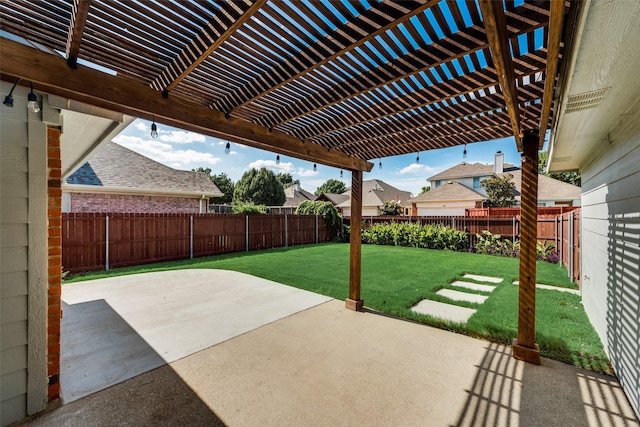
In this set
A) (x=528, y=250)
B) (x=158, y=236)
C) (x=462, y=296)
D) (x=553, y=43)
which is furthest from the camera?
(x=158, y=236)

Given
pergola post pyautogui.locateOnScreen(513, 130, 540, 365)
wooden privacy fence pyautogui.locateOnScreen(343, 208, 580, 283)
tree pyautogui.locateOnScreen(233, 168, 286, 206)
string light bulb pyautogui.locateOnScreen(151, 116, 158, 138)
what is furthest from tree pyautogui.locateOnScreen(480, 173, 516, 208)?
string light bulb pyautogui.locateOnScreen(151, 116, 158, 138)

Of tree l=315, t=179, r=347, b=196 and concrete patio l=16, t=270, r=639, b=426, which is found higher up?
tree l=315, t=179, r=347, b=196

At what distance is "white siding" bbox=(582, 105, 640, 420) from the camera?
7.52ft

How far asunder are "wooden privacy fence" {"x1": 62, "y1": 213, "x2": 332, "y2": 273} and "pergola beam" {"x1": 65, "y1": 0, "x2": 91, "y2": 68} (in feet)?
23.3

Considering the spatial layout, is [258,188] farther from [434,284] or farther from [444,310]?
[444,310]

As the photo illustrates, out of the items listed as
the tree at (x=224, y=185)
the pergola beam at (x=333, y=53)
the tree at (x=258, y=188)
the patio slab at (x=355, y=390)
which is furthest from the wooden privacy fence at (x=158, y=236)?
the tree at (x=224, y=185)

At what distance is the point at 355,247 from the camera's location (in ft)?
15.2

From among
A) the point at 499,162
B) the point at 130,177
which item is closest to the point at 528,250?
the point at 499,162

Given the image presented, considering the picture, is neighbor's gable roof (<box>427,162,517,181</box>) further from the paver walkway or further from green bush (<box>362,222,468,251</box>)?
the paver walkway

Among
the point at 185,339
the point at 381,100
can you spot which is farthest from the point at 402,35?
the point at 185,339

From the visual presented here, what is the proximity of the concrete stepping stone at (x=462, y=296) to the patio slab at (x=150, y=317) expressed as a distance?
89.0 inches

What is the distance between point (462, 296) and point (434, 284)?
0.81 m

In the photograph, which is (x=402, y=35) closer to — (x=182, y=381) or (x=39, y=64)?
(x=39, y=64)

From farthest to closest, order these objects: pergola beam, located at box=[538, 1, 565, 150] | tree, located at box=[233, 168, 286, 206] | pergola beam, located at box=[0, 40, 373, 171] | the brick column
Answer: tree, located at box=[233, 168, 286, 206] < the brick column < pergola beam, located at box=[0, 40, 373, 171] < pergola beam, located at box=[538, 1, 565, 150]
